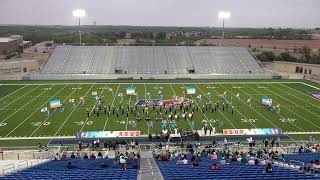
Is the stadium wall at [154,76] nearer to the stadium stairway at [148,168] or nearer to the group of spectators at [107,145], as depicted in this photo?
the group of spectators at [107,145]

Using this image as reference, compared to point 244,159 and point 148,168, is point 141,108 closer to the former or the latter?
point 244,159

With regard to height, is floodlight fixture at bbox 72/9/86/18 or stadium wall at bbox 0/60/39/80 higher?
floodlight fixture at bbox 72/9/86/18

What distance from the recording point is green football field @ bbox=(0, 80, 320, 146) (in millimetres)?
22703

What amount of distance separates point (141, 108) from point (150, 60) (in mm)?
25910

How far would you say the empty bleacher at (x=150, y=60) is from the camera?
4841cm

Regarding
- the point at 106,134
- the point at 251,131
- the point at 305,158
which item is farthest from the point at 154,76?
the point at 305,158

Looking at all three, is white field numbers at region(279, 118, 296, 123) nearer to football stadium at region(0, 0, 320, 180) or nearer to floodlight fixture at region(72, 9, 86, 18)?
football stadium at region(0, 0, 320, 180)

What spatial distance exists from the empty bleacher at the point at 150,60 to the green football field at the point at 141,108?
7970mm

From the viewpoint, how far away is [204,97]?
31453 millimetres

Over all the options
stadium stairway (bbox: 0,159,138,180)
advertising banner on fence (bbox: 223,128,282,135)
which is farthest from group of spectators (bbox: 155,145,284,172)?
advertising banner on fence (bbox: 223,128,282,135)

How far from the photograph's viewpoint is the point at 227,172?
1201 centimetres

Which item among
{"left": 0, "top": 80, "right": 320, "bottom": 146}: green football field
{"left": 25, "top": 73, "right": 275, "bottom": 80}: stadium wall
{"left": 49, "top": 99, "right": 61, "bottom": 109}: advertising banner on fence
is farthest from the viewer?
{"left": 25, "top": 73, "right": 275, "bottom": 80}: stadium wall

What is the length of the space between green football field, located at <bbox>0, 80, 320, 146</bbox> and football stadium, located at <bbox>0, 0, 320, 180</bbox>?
0.07 meters

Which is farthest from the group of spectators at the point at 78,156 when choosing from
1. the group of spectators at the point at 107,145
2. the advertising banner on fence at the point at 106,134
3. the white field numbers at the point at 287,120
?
the white field numbers at the point at 287,120
